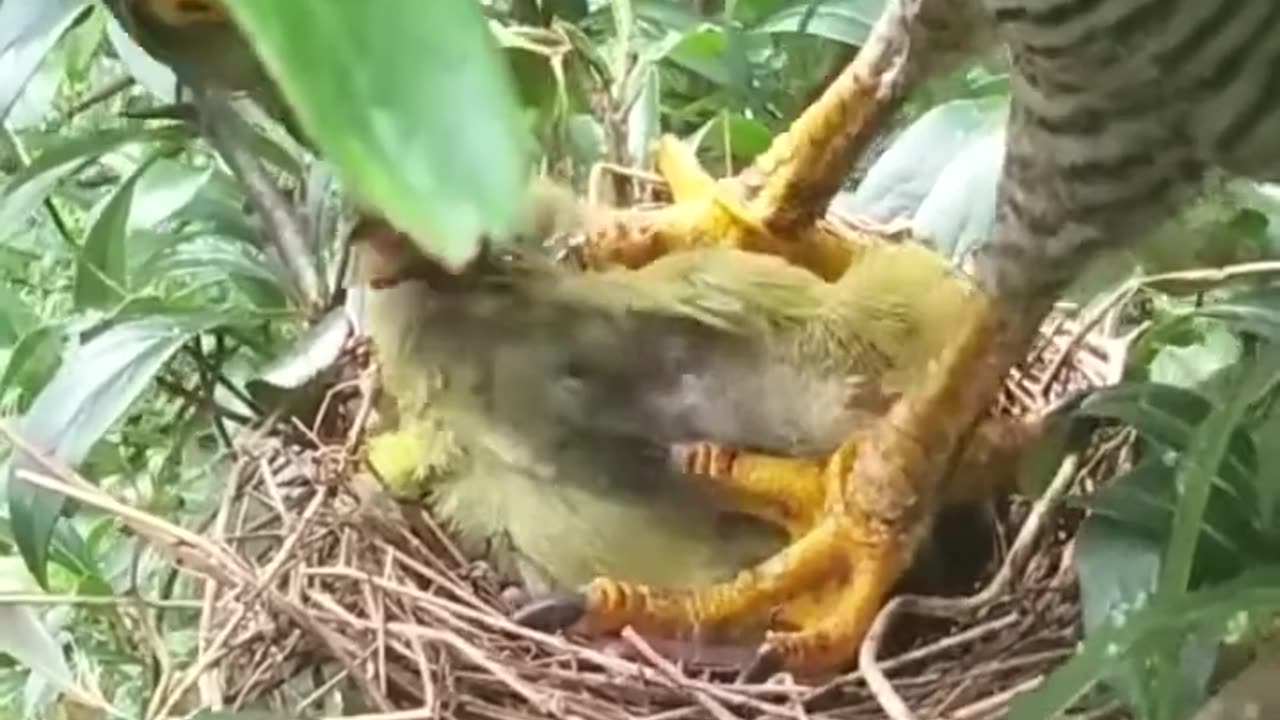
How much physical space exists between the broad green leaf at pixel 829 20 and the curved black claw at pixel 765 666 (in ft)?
1.35

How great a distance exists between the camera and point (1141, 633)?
63 cm

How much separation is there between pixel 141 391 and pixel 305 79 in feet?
2.30

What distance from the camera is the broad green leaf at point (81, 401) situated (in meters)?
0.84

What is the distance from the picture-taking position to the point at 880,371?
3.13 ft

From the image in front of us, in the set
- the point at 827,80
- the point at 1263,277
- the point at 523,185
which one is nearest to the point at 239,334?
the point at 827,80

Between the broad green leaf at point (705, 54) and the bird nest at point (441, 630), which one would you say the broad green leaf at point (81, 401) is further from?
the broad green leaf at point (705, 54)

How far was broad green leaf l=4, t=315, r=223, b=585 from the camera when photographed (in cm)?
84

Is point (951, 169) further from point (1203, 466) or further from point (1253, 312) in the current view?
point (1203, 466)

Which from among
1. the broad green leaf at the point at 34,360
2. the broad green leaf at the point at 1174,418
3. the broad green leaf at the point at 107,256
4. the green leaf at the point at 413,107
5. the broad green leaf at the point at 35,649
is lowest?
the broad green leaf at the point at 35,649

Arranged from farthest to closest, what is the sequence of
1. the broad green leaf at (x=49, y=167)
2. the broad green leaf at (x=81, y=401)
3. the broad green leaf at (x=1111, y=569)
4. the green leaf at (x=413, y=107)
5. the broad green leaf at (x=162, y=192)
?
the broad green leaf at (x=162, y=192) → the broad green leaf at (x=49, y=167) → the broad green leaf at (x=81, y=401) → the broad green leaf at (x=1111, y=569) → the green leaf at (x=413, y=107)

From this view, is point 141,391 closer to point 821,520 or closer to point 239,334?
point 239,334

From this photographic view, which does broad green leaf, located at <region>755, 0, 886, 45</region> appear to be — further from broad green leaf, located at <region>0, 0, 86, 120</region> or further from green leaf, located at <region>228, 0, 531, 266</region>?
green leaf, located at <region>228, 0, 531, 266</region>

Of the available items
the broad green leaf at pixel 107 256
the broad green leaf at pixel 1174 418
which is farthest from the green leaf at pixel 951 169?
the broad green leaf at pixel 107 256

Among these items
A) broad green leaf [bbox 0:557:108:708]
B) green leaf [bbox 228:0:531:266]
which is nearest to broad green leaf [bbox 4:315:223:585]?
broad green leaf [bbox 0:557:108:708]
